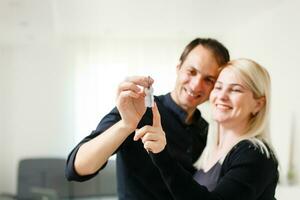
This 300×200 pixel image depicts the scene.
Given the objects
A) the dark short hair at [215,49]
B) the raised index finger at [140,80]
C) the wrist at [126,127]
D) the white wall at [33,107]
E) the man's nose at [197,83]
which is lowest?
the white wall at [33,107]

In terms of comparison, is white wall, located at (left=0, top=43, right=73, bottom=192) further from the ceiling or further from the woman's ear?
the woman's ear

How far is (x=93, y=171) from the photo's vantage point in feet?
2.64

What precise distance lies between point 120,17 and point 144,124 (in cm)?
216

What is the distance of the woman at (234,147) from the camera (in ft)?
2.22

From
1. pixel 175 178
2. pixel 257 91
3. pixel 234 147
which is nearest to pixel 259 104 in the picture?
pixel 257 91

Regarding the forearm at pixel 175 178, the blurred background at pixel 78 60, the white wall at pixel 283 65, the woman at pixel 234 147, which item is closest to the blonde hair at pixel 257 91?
the woman at pixel 234 147

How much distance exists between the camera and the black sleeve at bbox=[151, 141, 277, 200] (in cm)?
→ 67

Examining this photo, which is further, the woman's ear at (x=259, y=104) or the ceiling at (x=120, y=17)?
the ceiling at (x=120, y=17)

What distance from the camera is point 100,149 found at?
0.78 metres

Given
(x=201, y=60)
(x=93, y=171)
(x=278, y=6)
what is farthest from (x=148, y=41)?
(x=93, y=171)

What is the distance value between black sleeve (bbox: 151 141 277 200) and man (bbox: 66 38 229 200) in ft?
0.47

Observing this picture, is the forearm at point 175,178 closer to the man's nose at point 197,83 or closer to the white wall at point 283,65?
the man's nose at point 197,83

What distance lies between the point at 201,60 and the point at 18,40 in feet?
10.5

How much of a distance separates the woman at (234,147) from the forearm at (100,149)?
0.36 ft
